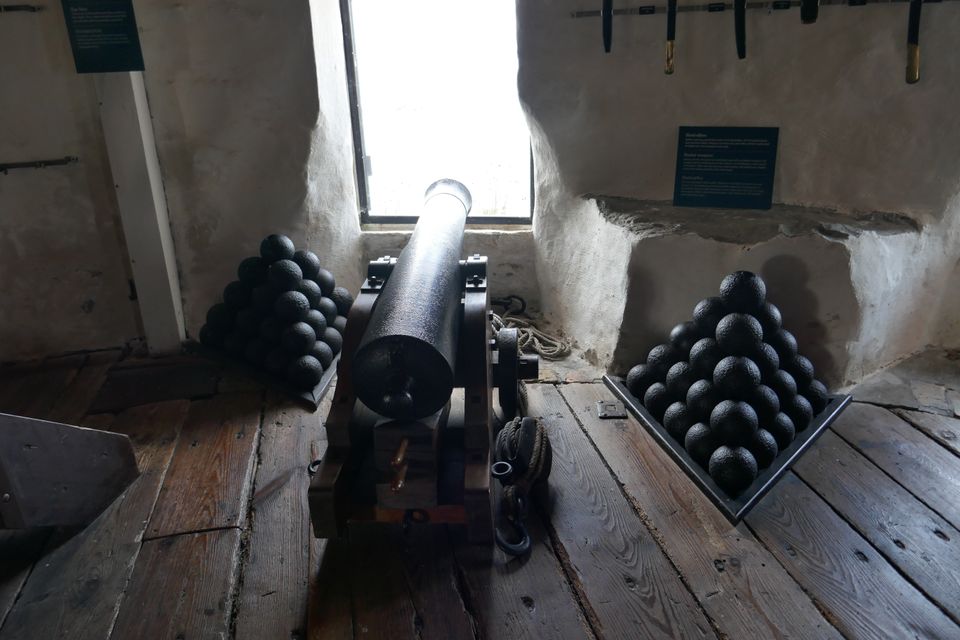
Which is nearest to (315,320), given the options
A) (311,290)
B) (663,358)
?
(311,290)

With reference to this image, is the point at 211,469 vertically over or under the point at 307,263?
under

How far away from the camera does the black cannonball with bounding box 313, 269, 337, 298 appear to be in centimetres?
288

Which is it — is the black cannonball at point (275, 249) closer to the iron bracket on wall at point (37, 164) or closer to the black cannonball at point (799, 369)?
the iron bracket on wall at point (37, 164)

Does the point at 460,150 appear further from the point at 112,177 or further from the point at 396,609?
the point at 396,609

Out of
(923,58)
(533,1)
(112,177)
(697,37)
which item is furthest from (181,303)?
(923,58)

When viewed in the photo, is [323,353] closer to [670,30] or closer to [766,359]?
[766,359]

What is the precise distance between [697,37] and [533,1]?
635 millimetres

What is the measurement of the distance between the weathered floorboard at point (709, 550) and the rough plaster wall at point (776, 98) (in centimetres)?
117

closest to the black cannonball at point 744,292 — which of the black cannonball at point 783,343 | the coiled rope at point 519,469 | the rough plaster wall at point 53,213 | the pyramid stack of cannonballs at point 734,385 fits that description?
the pyramid stack of cannonballs at point 734,385

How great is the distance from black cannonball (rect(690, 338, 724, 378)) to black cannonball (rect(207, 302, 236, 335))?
181 centimetres

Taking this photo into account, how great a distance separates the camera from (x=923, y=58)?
2.38 meters

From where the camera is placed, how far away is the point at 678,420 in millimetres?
2205

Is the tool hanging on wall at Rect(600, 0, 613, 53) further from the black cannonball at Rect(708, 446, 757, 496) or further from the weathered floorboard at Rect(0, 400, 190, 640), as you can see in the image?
the weathered floorboard at Rect(0, 400, 190, 640)

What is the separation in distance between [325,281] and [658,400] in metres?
1.41
